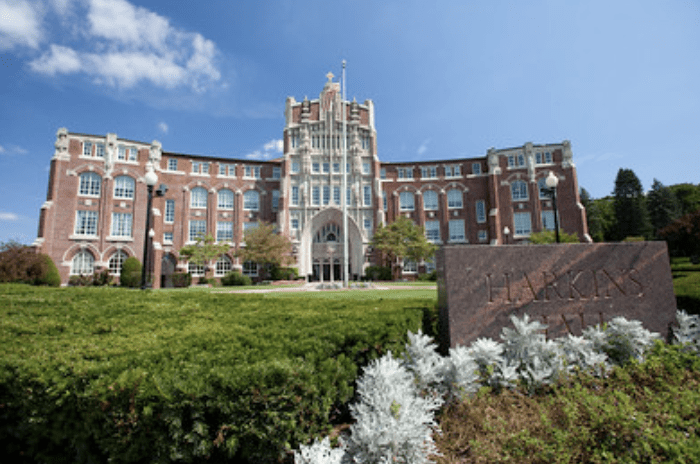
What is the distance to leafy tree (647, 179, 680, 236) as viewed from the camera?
52469mm

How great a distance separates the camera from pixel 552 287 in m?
4.88

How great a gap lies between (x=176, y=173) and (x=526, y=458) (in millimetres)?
43224

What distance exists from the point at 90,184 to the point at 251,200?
16.7 metres

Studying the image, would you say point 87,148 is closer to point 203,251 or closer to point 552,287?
point 203,251

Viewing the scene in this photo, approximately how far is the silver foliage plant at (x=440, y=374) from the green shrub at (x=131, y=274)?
109 feet

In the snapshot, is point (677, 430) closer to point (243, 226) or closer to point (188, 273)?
point (188, 273)

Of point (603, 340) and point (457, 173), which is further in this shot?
point (457, 173)

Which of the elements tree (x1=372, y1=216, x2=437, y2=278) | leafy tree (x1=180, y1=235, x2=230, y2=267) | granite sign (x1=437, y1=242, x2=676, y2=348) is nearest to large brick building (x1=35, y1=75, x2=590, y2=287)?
leafy tree (x1=180, y1=235, x2=230, y2=267)

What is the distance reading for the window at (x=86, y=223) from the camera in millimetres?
33062

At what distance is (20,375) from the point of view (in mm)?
2586

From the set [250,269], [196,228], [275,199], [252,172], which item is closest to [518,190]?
[275,199]

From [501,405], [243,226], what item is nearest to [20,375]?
[501,405]

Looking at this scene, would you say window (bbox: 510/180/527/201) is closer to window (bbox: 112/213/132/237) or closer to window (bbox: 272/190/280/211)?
window (bbox: 272/190/280/211)

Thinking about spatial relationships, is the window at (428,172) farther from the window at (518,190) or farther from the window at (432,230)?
the window at (518,190)
